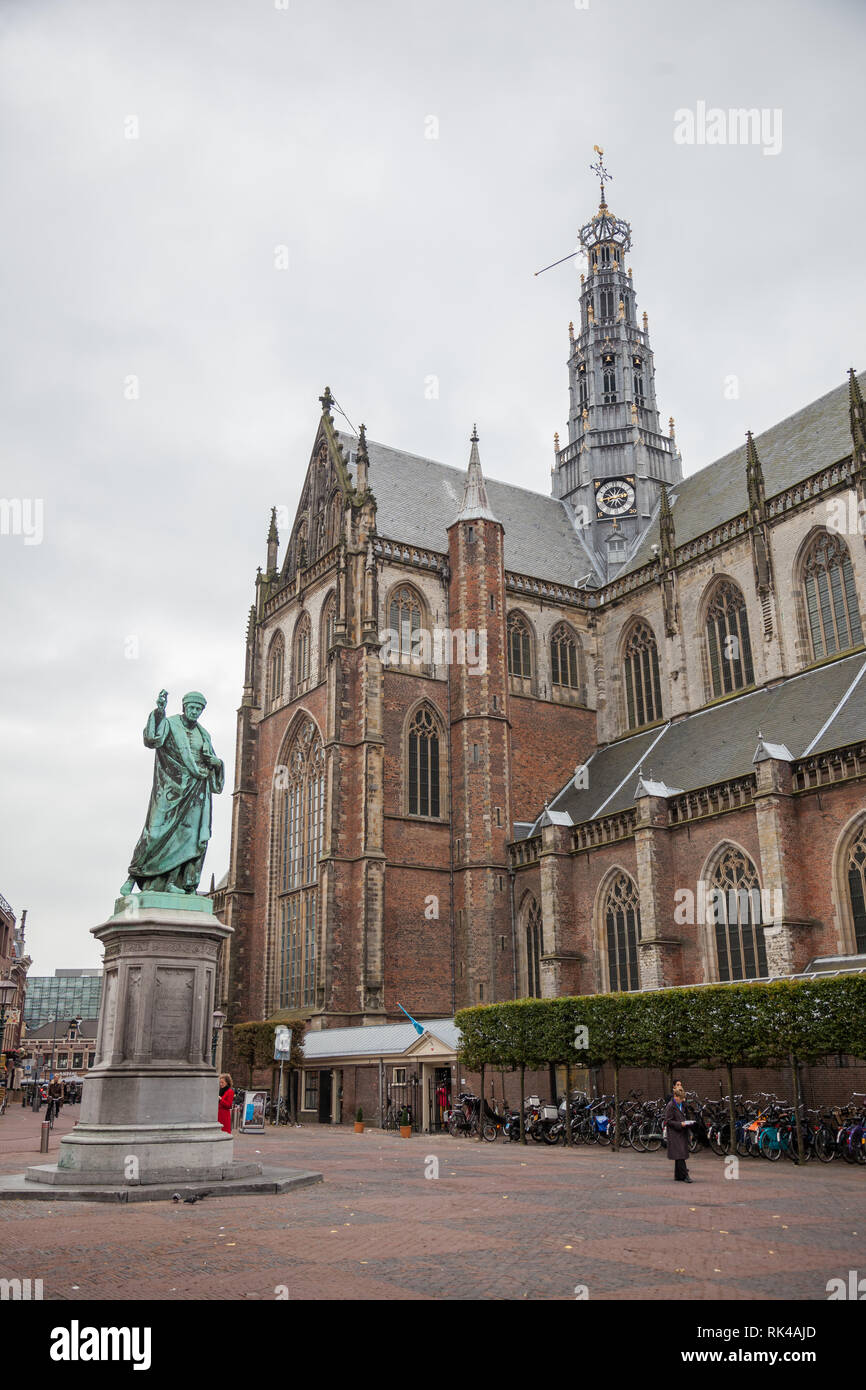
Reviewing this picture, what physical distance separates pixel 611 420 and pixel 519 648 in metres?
16.8

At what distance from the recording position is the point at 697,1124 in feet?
72.2

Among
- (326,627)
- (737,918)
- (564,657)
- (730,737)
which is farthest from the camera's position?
(564,657)

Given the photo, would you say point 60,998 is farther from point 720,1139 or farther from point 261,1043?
point 720,1139

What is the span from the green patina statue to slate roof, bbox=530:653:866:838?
719 inches

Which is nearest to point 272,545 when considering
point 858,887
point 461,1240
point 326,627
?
point 326,627

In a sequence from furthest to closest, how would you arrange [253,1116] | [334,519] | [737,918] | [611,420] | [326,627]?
[611,420] < [334,519] < [326,627] < [253,1116] < [737,918]

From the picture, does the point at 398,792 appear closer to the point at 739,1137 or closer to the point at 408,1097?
the point at 408,1097

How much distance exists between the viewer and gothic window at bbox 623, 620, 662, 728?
43.6 metres

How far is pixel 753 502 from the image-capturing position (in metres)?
38.7

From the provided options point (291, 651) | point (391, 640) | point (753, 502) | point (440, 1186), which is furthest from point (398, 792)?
point (440, 1186)

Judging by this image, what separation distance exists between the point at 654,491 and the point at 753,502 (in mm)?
14886

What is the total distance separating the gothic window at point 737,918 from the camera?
29797 millimetres

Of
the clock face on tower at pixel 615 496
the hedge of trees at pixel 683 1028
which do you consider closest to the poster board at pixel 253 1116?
the hedge of trees at pixel 683 1028

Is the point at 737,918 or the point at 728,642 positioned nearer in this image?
the point at 737,918
